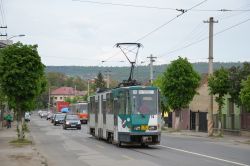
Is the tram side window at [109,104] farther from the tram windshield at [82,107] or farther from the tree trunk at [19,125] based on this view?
the tram windshield at [82,107]

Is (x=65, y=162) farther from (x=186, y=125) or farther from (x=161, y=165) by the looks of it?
(x=186, y=125)

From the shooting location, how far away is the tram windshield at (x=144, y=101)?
28578mm

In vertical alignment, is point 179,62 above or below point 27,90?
above

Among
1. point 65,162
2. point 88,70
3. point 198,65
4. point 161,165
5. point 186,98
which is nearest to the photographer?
point 161,165

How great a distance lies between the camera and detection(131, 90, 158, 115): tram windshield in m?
28.6

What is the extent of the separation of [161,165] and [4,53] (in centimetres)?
1572

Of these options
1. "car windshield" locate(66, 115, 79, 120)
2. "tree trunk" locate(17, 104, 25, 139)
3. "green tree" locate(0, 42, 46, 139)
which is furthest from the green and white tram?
"car windshield" locate(66, 115, 79, 120)

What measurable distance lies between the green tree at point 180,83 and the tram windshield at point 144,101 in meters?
25.0

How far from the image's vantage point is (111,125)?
102 feet

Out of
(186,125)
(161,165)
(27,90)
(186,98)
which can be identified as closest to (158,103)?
(27,90)

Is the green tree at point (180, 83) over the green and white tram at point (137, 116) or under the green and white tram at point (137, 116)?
over

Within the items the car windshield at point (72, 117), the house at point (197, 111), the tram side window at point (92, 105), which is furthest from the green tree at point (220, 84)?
the car windshield at point (72, 117)

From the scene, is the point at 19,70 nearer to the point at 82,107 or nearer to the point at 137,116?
the point at 137,116

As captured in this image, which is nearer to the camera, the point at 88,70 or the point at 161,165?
the point at 161,165
